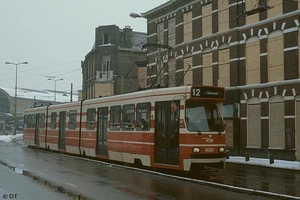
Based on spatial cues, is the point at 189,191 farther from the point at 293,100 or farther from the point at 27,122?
the point at 27,122

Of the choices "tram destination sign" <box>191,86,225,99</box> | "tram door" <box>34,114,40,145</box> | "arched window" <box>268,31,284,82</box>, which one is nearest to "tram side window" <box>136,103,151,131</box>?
"tram destination sign" <box>191,86,225,99</box>

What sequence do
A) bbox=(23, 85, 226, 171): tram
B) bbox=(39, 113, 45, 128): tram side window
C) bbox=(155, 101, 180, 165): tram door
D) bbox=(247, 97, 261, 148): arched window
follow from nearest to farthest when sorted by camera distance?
bbox=(23, 85, 226, 171): tram → bbox=(155, 101, 180, 165): tram door → bbox=(247, 97, 261, 148): arched window → bbox=(39, 113, 45, 128): tram side window

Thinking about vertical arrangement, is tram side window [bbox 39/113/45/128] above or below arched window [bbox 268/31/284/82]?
below

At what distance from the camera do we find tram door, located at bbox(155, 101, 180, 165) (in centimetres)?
1538

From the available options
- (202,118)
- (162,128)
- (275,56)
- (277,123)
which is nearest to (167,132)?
(162,128)

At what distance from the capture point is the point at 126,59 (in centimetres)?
5956

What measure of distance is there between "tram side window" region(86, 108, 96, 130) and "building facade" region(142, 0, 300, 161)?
4300mm

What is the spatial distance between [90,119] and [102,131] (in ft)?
6.45

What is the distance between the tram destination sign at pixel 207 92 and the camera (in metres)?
15.3

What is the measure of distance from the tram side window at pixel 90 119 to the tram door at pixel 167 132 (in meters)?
6.72

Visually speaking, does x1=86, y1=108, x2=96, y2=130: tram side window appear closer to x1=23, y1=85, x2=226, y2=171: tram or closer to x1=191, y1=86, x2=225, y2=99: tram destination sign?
x1=23, y1=85, x2=226, y2=171: tram

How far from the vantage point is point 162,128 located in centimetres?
1614

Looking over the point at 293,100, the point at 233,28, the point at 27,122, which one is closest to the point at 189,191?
the point at 293,100

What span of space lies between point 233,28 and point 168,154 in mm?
15280
